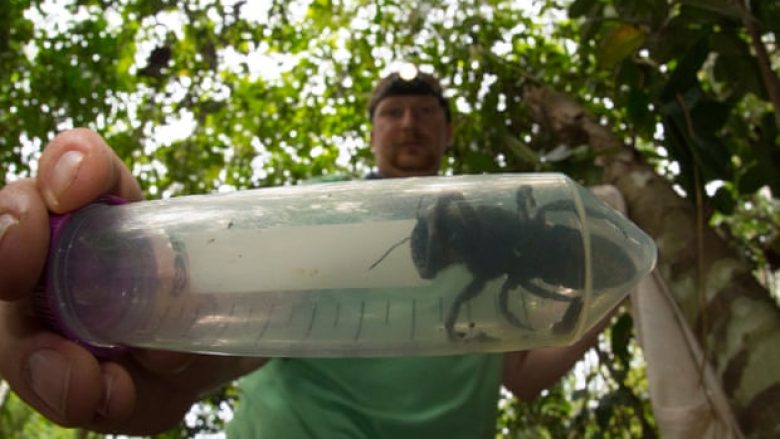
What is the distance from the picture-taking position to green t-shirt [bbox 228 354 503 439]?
116 centimetres

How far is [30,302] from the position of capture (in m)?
0.62

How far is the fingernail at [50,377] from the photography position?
1.90ft

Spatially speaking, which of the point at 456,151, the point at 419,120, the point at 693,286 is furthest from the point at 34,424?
the point at 693,286

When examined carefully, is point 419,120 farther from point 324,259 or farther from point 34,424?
point 34,424

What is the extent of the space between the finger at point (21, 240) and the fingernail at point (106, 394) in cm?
10

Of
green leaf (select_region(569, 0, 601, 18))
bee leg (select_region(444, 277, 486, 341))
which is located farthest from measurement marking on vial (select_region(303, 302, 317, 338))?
green leaf (select_region(569, 0, 601, 18))

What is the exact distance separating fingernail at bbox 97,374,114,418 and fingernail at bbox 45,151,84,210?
0.16m

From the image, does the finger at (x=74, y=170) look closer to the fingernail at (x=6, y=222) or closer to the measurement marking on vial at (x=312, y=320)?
the fingernail at (x=6, y=222)

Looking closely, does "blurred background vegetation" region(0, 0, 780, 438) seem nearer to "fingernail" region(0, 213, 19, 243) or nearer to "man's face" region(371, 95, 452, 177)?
"man's face" region(371, 95, 452, 177)

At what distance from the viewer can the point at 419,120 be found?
161 centimetres

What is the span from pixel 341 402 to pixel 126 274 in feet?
2.01

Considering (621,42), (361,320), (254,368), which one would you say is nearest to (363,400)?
(254,368)

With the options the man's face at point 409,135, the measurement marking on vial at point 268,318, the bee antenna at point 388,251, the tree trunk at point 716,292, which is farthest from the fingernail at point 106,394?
the man's face at point 409,135

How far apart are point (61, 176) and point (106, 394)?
0.19m
